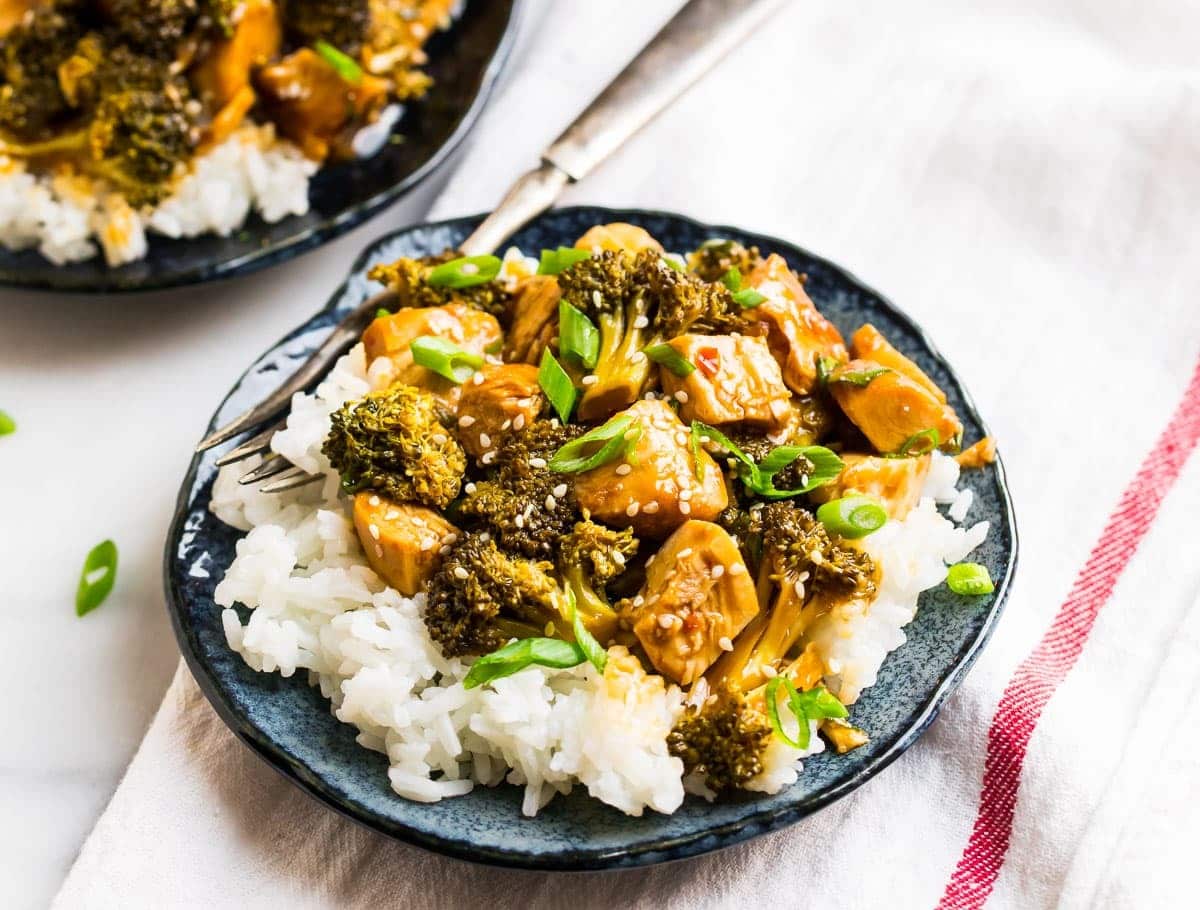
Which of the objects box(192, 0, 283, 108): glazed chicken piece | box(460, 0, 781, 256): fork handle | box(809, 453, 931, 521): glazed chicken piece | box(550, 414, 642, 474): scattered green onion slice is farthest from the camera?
box(192, 0, 283, 108): glazed chicken piece

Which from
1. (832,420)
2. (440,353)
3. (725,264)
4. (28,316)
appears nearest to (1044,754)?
(832,420)

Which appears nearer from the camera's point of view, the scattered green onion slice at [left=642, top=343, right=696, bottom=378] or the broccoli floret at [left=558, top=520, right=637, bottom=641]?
the broccoli floret at [left=558, top=520, right=637, bottom=641]

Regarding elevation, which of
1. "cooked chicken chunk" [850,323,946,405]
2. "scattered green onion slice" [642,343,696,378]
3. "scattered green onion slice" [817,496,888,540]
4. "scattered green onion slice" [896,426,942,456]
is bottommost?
"scattered green onion slice" [817,496,888,540]

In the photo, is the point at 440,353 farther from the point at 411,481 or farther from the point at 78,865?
the point at 78,865

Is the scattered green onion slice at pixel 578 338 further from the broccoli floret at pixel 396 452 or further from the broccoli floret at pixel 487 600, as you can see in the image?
the broccoli floret at pixel 487 600

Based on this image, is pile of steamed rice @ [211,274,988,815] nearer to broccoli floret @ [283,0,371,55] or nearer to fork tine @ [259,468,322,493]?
Result: fork tine @ [259,468,322,493]

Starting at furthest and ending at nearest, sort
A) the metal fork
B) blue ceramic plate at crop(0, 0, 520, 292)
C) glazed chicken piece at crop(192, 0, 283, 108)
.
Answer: glazed chicken piece at crop(192, 0, 283, 108)
blue ceramic plate at crop(0, 0, 520, 292)
the metal fork

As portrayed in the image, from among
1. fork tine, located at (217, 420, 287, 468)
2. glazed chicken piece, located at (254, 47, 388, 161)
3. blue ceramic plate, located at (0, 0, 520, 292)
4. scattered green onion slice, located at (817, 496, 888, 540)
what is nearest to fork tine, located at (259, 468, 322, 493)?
fork tine, located at (217, 420, 287, 468)
